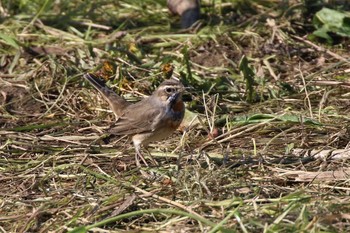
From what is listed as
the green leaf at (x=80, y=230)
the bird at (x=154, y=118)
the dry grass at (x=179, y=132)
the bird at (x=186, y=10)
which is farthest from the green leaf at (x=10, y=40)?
the green leaf at (x=80, y=230)

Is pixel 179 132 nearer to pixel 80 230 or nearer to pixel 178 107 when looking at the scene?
pixel 178 107

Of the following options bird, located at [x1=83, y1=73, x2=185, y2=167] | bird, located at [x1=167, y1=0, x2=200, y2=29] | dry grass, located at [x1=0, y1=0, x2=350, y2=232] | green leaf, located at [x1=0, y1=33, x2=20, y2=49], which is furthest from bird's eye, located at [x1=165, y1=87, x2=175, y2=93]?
bird, located at [x1=167, y1=0, x2=200, y2=29]

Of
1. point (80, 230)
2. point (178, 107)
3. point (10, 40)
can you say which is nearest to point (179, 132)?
point (178, 107)

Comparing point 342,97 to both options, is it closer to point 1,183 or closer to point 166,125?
point 166,125

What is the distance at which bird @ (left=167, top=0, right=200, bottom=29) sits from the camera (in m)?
11.0

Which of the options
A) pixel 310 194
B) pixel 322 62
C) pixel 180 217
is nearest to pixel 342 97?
pixel 322 62

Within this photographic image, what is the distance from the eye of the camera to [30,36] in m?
10.6

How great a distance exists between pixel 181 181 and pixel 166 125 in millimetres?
1053

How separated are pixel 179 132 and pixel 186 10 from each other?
2.80 m

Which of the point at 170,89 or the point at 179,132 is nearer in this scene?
the point at 170,89

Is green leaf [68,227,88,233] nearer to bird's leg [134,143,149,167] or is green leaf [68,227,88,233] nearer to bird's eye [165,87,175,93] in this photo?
bird's leg [134,143,149,167]

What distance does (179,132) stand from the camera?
8648 millimetres

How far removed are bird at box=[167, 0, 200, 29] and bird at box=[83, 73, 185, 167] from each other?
2782mm

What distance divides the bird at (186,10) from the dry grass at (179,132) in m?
0.18
